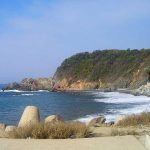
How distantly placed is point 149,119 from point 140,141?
5350 millimetres

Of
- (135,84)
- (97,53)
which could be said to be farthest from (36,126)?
(97,53)

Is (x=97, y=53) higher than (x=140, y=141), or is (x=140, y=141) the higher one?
(x=97, y=53)

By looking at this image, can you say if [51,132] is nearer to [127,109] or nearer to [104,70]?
[127,109]

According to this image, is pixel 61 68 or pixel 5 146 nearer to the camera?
pixel 5 146

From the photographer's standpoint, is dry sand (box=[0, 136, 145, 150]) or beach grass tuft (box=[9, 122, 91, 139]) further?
beach grass tuft (box=[9, 122, 91, 139])

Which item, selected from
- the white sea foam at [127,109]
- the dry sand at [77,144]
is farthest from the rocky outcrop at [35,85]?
the dry sand at [77,144]

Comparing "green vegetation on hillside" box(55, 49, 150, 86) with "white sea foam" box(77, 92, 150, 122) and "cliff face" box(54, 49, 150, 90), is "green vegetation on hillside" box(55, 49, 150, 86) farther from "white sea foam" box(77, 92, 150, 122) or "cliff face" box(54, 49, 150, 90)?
"white sea foam" box(77, 92, 150, 122)

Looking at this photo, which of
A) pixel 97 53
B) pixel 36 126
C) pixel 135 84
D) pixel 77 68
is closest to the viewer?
pixel 36 126

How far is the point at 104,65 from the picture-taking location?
451 feet

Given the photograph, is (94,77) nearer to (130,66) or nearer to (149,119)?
(130,66)

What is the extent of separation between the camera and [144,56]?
427 ft

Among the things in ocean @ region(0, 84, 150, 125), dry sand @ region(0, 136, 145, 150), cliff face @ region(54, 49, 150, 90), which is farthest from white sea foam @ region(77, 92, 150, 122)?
cliff face @ region(54, 49, 150, 90)

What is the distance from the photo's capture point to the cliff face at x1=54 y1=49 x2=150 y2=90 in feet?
395

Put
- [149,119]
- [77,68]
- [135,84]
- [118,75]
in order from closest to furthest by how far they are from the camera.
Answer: [149,119], [135,84], [118,75], [77,68]
